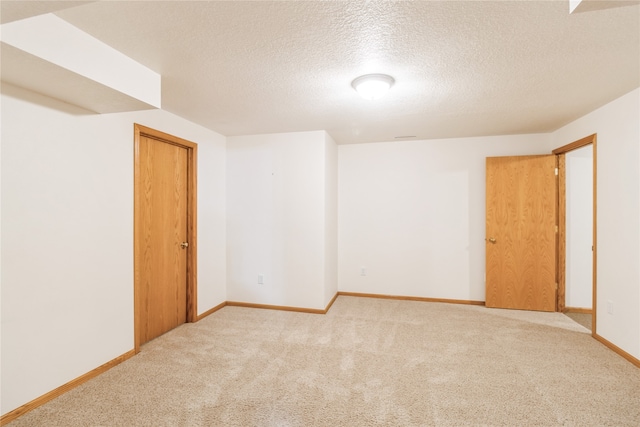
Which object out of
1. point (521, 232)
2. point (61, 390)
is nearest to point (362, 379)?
point (61, 390)

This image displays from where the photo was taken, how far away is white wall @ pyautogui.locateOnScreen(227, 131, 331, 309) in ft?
12.7

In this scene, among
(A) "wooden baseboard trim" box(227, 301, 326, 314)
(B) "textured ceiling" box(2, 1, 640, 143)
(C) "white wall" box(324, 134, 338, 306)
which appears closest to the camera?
(B) "textured ceiling" box(2, 1, 640, 143)

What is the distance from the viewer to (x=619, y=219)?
2.76m

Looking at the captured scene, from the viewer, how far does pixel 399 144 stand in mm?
4504

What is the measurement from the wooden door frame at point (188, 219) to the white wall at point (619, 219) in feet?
14.0

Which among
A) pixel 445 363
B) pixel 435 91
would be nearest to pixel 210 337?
pixel 445 363

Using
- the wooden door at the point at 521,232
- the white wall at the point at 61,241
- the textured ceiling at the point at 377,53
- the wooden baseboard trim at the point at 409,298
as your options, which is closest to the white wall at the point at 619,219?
the textured ceiling at the point at 377,53

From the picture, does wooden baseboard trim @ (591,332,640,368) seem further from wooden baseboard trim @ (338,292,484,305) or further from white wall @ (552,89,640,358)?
wooden baseboard trim @ (338,292,484,305)

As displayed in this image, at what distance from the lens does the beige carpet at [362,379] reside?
74.7 inches

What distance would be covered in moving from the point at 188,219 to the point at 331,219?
1.86 m

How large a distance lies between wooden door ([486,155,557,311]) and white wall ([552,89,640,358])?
82 cm

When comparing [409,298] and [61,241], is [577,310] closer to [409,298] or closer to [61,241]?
[409,298]

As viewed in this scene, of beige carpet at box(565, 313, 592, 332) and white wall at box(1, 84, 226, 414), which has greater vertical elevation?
white wall at box(1, 84, 226, 414)

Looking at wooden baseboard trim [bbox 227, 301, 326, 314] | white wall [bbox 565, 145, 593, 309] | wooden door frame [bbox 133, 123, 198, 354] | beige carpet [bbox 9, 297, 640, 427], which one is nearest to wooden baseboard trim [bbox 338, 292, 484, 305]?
beige carpet [bbox 9, 297, 640, 427]
